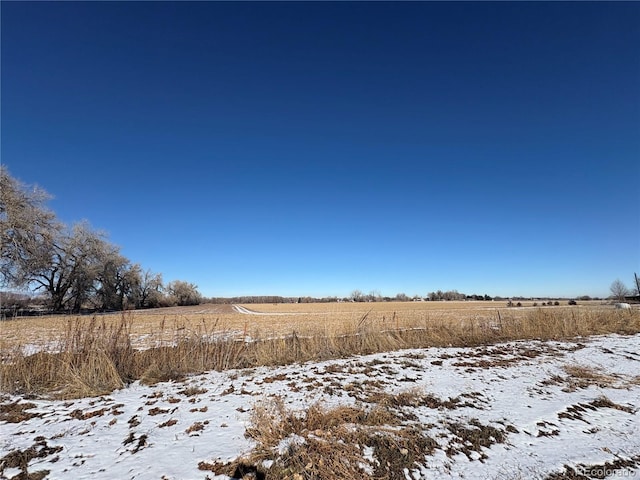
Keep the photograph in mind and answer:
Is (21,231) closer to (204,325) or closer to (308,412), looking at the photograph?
(204,325)

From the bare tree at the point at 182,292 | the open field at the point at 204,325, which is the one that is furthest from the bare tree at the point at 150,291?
the open field at the point at 204,325

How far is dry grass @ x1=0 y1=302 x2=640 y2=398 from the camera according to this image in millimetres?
7078

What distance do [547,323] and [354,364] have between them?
1191 cm

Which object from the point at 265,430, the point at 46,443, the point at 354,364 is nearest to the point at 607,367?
the point at 354,364

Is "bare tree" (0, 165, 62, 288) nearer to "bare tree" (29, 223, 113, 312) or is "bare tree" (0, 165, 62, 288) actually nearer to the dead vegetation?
"bare tree" (29, 223, 113, 312)

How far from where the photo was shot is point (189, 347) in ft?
29.8

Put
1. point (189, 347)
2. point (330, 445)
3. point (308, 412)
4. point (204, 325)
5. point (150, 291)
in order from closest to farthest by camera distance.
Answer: point (330, 445)
point (308, 412)
point (189, 347)
point (204, 325)
point (150, 291)

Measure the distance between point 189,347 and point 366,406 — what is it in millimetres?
6100

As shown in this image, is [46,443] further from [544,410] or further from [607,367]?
[607,367]

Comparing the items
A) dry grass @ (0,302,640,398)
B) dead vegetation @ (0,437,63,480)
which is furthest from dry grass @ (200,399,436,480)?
dry grass @ (0,302,640,398)

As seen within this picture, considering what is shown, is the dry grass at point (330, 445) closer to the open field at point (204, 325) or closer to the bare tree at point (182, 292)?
the open field at point (204, 325)

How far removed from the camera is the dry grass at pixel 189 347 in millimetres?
7078

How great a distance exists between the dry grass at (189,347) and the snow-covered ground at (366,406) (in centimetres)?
78

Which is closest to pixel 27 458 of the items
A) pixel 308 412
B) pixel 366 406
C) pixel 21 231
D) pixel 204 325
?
pixel 308 412
